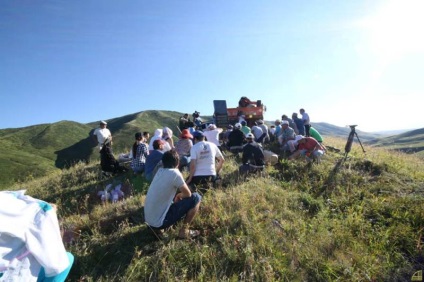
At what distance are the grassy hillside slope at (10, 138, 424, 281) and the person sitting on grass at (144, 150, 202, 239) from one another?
1.00ft

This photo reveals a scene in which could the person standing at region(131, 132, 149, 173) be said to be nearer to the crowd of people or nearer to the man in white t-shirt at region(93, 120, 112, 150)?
the crowd of people

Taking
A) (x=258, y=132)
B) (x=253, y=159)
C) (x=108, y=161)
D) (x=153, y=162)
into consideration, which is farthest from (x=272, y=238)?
(x=258, y=132)

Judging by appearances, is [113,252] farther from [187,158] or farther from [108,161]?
[108,161]

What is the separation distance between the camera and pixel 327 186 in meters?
8.00

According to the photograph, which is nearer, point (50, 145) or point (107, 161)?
point (107, 161)

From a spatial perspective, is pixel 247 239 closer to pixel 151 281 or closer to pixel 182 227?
pixel 182 227

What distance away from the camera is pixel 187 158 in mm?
9750

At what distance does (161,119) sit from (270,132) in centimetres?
13271

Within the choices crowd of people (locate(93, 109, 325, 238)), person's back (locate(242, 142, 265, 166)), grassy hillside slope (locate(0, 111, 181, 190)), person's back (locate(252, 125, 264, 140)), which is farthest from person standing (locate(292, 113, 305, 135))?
grassy hillside slope (locate(0, 111, 181, 190))

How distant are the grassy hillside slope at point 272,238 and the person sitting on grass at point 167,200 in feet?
1.00

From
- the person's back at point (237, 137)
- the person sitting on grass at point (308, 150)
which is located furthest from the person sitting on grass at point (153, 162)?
the person sitting on grass at point (308, 150)

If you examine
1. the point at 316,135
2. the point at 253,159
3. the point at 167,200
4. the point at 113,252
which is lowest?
the point at 113,252

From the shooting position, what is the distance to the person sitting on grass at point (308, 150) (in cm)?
1048

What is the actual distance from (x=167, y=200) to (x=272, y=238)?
6.52 ft
